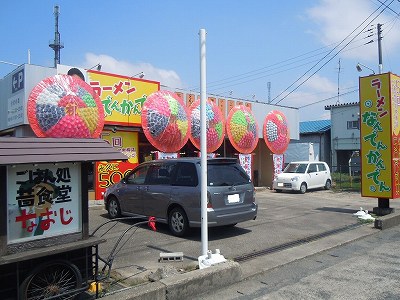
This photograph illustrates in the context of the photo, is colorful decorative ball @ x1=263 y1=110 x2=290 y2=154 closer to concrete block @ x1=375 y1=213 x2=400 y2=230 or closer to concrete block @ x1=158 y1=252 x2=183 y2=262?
concrete block @ x1=375 y1=213 x2=400 y2=230

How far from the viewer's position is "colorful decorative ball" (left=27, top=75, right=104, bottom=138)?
35.4 feet

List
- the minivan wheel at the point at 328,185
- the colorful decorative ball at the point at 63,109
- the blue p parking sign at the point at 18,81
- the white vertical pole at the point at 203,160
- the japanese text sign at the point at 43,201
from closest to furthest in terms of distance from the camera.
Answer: the japanese text sign at the point at 43,201, the white vertical pole at the point at 203,160, the colorful decorative ball at the point at 63,109, the blue p parking sign at the point at 18,81, the minivan wheel at the point at 328,185

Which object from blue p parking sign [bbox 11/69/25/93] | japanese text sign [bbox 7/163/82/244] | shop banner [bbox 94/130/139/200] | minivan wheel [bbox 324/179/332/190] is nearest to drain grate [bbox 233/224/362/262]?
japanese text sign [bbox 7/163/82/244]

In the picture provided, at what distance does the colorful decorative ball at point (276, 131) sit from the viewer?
18812 millimetres

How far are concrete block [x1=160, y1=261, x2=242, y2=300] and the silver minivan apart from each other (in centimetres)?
214

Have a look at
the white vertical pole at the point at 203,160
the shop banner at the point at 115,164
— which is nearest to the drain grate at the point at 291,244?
the white vertical pole at the point at 203,160

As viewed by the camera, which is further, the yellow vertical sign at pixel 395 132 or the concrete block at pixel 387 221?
the yellow vertical sign at pixel 395 132

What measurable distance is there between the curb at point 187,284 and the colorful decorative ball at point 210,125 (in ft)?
31.6

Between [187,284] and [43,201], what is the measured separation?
212 centimetres

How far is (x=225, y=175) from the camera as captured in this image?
8133mm

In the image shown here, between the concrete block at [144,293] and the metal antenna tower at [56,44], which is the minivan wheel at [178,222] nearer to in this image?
the concrete block at [144,293]

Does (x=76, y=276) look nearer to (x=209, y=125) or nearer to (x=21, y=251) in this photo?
(x=21, y=251)

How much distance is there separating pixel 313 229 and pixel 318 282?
4.00 metres

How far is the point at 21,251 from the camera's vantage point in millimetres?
4082
